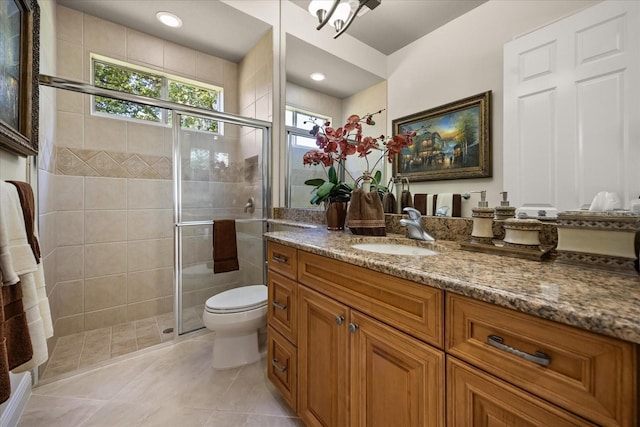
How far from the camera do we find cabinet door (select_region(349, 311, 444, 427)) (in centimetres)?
64

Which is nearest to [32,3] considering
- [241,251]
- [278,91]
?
[278,91]

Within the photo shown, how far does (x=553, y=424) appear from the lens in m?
0.46

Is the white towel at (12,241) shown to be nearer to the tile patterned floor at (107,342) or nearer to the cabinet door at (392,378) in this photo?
the cabinet door at (392,378)

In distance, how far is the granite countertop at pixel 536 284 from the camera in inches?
16.2

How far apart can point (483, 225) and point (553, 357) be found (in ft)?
2.04

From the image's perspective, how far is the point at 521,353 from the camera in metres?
0.50

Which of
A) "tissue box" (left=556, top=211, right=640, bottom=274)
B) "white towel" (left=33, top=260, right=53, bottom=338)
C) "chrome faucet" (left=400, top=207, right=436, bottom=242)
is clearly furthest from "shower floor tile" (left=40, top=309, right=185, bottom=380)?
"tissue box" (left=556, top=211, right=640, bottom=274)

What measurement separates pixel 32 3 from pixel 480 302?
83.6 inches

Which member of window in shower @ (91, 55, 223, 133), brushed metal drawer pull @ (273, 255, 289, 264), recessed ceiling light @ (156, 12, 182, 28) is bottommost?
brushed metal drawer pull @ (273, 255, 289, 264)

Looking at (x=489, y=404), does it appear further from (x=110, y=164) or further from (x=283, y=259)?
(x=110, y=164)

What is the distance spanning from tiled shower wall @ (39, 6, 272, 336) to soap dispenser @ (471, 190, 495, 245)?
184 cm

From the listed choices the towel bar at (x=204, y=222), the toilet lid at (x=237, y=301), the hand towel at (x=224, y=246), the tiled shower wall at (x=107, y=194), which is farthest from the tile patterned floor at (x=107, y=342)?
the towel bar at (x=204, y=222)

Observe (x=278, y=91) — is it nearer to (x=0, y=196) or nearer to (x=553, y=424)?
(x=0, y=196)

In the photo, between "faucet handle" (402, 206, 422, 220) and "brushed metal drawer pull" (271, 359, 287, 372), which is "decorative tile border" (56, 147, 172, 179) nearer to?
"brushed metal drawer pull" (271, 359, 287, 372)
